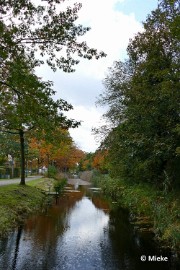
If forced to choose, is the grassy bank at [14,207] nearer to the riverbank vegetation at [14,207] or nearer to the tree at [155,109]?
the riverbank vegetation at [14,207]

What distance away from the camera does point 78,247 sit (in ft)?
38.5

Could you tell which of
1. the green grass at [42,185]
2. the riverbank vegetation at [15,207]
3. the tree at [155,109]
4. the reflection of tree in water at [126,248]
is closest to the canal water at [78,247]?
the reflection of tree in water at [126,248]

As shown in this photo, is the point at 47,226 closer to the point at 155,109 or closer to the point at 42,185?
the point at 155,109

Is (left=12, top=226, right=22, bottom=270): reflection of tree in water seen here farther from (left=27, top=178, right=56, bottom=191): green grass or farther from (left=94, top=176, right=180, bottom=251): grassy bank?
(left=27, top=178, right=56, bottom=191): green grass

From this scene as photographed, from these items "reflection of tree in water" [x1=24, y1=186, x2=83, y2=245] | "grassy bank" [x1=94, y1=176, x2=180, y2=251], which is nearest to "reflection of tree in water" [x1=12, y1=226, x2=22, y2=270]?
"reflection of tree in water" [x1=24, y1=186, x2=83, y2=245]

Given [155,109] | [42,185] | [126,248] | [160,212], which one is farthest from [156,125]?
[42,185]

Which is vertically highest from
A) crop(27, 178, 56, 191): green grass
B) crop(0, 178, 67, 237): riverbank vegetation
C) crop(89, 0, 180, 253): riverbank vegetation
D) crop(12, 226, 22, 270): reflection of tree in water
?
crop(89, 0, 180, 253): riverbank vegetation

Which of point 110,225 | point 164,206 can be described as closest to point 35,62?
point 164,206

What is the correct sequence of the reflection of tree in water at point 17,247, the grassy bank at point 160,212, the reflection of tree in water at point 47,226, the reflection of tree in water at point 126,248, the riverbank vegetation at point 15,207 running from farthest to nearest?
the riverbank vegetation at point 15,207
the reflection of tree in water at point 47,226
the grassy bank at point 160,212
the reflection of tree in water at point 126,248
the reflection of tree in water at point 17,247

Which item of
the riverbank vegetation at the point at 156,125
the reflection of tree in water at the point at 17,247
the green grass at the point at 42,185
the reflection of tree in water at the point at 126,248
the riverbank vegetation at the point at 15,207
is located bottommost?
the reflection of tree in water at the point at 126,248

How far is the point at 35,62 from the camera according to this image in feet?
40.4

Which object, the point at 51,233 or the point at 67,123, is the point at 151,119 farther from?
the point at 51,233

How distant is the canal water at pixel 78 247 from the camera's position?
31.8ft

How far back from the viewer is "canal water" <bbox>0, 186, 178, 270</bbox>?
9.69 metres
